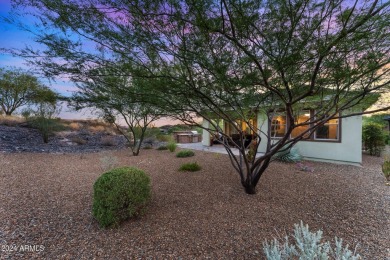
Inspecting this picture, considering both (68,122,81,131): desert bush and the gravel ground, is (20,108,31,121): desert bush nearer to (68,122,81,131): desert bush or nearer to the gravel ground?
the gravel ground

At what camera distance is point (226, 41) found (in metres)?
2.60

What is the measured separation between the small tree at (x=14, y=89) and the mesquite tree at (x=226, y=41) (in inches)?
561

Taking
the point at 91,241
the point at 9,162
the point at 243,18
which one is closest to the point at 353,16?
the point at 243,18

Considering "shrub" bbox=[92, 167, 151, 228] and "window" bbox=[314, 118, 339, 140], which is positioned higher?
"window" bbox=[314, 118, 339, 140]

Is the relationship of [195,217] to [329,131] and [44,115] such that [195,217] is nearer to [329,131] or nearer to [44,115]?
[329,131]

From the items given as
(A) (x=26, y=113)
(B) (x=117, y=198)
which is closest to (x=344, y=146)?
(B) (x=117, y=198)

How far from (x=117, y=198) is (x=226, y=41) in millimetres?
2727

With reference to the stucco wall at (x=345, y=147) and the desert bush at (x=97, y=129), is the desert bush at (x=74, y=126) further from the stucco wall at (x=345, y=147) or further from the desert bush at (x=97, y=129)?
the stucco wall at (x=345, y=147)

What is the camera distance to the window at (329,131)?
288 inches

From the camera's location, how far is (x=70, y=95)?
5730 mm

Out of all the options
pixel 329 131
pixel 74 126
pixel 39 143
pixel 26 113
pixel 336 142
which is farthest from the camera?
pixel 74 126

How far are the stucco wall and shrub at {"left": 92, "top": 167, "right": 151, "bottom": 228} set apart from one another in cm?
500

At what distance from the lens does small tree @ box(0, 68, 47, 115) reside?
13.7 m

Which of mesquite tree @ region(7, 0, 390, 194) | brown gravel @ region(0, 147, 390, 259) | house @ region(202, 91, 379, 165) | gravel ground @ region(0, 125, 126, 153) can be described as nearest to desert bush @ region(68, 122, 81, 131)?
gravel ground @ region(0, 125, 126, 153)
